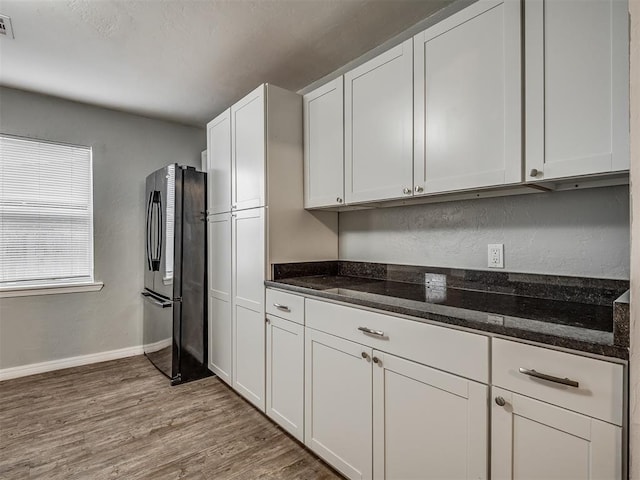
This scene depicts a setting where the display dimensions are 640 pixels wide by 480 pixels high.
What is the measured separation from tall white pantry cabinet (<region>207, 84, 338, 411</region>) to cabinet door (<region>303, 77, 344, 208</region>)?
0.28ft

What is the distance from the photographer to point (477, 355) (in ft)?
3.79

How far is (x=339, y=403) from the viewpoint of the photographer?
1695 millimetres

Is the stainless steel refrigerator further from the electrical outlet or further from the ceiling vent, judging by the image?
the electrical outlet

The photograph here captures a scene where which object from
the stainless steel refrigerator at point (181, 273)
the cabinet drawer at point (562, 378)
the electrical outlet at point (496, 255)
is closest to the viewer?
the cabinet drawer at point (562, 378)

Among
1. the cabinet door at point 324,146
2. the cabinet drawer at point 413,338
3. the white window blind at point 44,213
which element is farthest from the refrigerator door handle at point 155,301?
the cabinet drawer at point 413,338

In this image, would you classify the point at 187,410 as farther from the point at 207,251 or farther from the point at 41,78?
the point at 41,78

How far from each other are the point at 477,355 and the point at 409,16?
1936mm

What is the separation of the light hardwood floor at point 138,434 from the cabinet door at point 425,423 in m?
0.50

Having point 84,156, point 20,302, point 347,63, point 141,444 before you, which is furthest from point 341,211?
point 20,302

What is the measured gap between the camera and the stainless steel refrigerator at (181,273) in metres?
2.86

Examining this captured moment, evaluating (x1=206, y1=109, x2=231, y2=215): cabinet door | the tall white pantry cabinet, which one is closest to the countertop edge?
the tall white pantry cabinet

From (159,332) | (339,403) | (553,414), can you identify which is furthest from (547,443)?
(159,332)

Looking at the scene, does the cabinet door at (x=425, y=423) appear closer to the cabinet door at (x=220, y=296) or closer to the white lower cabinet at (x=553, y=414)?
the white lower cabinet at (x=553, y=414)

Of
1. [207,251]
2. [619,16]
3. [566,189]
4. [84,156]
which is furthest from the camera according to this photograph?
[84,156]
